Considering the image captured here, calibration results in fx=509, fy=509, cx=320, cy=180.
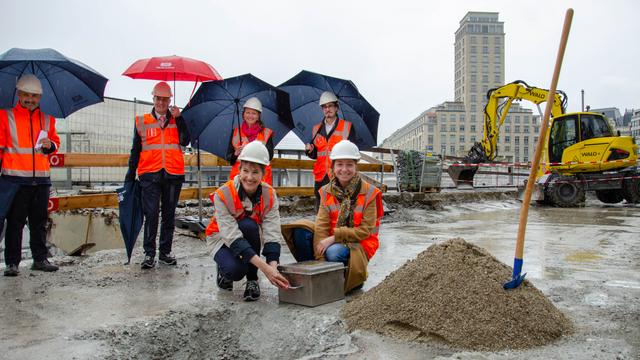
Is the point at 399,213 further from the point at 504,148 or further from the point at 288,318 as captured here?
the point at 504,148

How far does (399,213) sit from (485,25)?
141453 millimetres

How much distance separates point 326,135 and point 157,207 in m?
2.14

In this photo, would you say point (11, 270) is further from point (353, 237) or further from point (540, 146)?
point (540, 146)

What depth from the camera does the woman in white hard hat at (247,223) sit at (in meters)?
3.79

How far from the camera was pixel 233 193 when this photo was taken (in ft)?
12.8

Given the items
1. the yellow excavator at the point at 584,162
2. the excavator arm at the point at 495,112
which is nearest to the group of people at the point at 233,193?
the yellow excavator at the point at 584,162

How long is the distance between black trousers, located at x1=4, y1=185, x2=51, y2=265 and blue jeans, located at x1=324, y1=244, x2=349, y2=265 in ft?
9.12

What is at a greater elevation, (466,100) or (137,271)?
(466,100)

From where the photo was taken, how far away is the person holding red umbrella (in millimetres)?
5004

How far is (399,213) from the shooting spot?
1035 centimetres

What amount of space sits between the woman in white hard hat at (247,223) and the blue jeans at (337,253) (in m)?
0.41

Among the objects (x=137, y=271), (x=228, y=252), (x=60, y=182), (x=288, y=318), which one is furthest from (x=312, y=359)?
(x=60, y=182)

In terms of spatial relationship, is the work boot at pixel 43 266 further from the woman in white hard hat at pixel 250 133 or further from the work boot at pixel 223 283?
the woman in white hard hat at pixel 250 133

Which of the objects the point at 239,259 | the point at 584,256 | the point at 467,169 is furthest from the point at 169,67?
the point at 467,169
